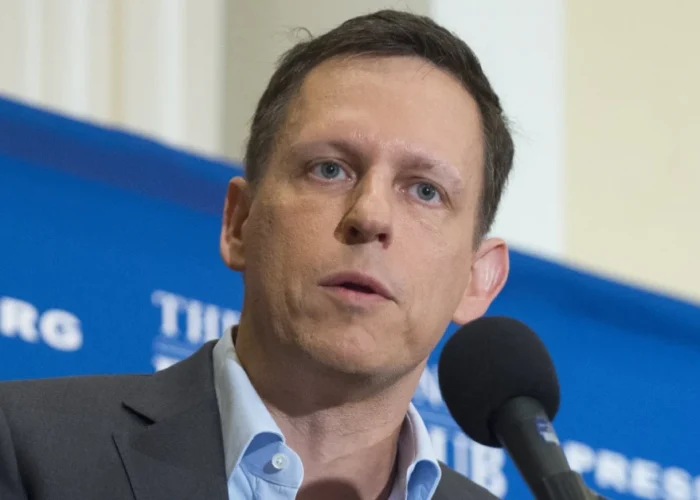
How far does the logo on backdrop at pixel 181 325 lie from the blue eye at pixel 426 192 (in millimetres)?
636

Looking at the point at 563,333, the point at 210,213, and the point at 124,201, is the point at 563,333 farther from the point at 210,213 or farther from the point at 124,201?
the point at 124,201

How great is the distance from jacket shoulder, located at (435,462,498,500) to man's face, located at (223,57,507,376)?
298mm

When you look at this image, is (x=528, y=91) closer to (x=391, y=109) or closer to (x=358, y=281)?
(x=391, y=109)

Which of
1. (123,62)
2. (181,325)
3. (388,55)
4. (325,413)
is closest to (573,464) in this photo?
(181,325)

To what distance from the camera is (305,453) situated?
2170 mm

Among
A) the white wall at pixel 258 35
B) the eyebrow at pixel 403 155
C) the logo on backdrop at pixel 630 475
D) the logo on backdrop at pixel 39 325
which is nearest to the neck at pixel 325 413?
the eyebrow at pixel 403 155

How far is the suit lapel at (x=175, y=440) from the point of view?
1947 millimetres

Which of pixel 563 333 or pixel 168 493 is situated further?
pixel 563 333

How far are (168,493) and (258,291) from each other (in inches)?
15.5

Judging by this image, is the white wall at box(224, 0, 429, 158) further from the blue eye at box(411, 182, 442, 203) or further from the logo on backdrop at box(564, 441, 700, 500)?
the blue eye at box(411, 182, 442, 203)

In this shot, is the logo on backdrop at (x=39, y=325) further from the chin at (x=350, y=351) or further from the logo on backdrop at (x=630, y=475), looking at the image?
the logo on backdrop at (x=630, y=475)

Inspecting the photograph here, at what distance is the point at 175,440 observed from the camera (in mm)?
2025

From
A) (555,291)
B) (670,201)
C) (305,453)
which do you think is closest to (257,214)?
(305,453)

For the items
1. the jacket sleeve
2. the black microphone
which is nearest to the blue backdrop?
the jacket sleeve
